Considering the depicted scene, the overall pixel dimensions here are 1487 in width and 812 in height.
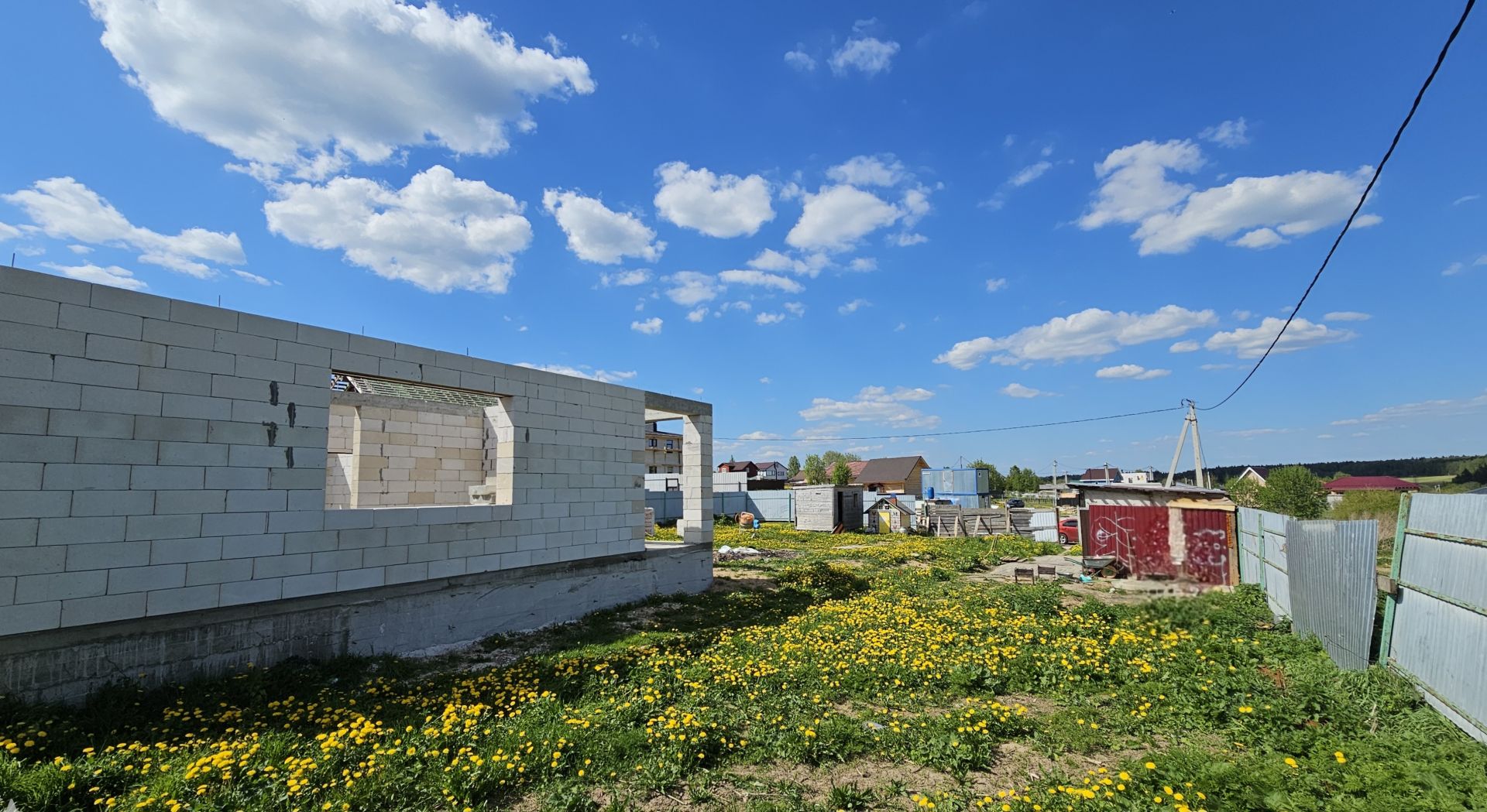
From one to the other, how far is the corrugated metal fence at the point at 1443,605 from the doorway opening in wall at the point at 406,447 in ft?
39.9

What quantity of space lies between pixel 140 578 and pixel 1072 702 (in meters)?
9.39

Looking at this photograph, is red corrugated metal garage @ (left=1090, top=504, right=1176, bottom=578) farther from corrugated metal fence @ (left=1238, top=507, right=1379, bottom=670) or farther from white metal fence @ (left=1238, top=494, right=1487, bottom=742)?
white metal fence @ (left=1238, top=494, right=1487, bottom=742)

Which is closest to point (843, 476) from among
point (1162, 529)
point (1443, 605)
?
point (1162, 529)

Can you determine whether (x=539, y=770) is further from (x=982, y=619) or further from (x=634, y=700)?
(x=982, y=619)

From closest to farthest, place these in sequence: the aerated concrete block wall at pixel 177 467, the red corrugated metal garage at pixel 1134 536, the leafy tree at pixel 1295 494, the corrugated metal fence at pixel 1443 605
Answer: the corrugated metal fence at pixel 1443 605, the aerated concrete block wall at pixel 177 467, the red corrugated metal garage at pixel 1134 536, the leafy tree at pixel 1295 494

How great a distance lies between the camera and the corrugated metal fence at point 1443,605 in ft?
15.3

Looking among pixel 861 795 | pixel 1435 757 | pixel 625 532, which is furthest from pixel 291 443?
pixel 1435 757

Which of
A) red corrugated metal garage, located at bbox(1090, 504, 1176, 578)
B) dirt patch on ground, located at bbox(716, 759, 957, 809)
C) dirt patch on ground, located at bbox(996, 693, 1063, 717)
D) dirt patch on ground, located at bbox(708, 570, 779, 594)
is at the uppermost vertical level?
red corrugated metal garage, located at bbox(1090, 504, 1176, 578)

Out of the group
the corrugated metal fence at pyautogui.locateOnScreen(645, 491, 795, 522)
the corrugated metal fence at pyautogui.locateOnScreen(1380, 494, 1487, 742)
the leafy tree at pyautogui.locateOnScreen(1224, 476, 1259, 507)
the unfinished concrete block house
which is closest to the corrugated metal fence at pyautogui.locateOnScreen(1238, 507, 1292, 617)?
the corrugated metal fence at pyautogui.locateOnScreen(1380, 494, 1487, 742)

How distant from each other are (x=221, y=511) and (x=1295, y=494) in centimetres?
3984

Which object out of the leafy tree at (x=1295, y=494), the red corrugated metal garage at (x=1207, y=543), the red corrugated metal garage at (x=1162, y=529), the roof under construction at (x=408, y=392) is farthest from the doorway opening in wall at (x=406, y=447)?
the leafy tree at (x=1295, y=494)

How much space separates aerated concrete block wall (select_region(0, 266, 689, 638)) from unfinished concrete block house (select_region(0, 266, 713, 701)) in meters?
0.02

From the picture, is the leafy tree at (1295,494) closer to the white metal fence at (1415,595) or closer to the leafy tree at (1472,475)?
the white metal fence at (1415,595)

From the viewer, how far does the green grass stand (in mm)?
4344
